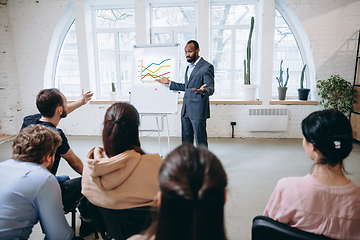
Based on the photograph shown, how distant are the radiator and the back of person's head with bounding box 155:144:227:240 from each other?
404cm

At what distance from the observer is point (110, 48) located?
4848 mm

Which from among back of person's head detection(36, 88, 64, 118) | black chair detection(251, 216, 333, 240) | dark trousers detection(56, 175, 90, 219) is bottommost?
dark trousers detection(56, 175, 90, 219)

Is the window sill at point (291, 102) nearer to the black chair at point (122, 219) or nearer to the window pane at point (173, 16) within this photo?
the window pane at point (173, 16)

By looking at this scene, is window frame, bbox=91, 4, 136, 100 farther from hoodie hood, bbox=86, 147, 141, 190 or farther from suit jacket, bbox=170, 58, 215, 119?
hoodie hood, bbox=86, 147, 141, 190

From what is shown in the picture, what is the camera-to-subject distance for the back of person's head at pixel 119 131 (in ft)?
3.77

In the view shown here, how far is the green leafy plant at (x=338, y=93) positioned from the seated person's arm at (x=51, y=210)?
417cm

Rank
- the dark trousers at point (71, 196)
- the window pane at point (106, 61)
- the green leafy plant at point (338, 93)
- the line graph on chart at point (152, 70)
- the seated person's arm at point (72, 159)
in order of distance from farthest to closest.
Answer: the window pane at point (106, 61) → the green leafy plant at point (338, 93) → the line graph on chart at point (152, 70) → the seated person's arm at point (72, 159) → the dark trousers at point (71, 196)

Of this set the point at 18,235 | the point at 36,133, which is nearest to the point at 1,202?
the point at 18,235

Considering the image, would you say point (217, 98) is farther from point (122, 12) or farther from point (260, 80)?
point (122, 12)

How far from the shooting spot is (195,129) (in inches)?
118

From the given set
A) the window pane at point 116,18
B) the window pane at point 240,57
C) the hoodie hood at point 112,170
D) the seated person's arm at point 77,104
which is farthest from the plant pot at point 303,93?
the hoodie hood at point 112,170

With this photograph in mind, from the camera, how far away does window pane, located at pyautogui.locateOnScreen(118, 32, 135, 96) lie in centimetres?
477

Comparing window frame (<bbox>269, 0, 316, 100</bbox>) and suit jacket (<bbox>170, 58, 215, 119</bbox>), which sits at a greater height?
window frame (<bbox>269, 0, 316, 100</bbox>)

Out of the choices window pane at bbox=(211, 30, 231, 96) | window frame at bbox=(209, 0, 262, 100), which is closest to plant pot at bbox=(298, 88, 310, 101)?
window frame at bbox=(209, 0, 262, 100)
